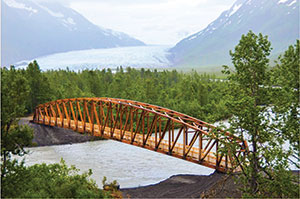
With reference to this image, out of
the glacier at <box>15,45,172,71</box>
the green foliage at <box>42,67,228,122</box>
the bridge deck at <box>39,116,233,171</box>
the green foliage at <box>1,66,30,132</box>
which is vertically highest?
the glacier at <box>15,45,172,71</box>

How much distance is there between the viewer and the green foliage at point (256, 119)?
1831cm

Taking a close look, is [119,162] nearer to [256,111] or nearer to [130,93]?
[256,111]

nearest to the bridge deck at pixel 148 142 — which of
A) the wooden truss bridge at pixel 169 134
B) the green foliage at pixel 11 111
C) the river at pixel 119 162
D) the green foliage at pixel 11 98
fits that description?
the wooden truss bridge at pixel 169 134

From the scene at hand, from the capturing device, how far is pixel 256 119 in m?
18.6

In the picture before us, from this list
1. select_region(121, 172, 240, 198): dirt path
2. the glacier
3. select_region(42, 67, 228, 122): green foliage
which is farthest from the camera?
the glacier

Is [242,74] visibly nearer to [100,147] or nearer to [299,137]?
[299,137]

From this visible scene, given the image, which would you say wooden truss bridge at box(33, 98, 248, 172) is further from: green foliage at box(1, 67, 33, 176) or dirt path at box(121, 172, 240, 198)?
green foliage at box(1, 67, 33, 176)

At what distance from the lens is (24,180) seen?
1895cm

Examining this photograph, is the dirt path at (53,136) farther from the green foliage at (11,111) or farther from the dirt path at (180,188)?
the green foliage at (11,111)

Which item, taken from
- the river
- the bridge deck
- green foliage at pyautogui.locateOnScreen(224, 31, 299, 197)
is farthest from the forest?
the river

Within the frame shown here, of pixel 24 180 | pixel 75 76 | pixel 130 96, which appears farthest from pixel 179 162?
pixel 75 76

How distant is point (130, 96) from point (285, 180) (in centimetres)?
5343

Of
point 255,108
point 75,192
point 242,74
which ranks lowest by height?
point 75,192

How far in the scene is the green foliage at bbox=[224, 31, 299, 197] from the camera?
721 inches
